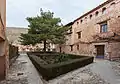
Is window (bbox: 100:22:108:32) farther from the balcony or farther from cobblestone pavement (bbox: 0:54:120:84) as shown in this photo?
cobblestone pavement (bbox: 0:54:120:84)

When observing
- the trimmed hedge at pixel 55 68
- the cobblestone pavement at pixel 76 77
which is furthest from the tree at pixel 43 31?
the cobblestone pavement at pixel 76 77

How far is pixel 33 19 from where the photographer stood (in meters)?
26.8

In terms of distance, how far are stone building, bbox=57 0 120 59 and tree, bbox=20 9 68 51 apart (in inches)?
149

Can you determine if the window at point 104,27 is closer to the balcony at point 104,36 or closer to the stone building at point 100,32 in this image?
the stone building at point 100,32

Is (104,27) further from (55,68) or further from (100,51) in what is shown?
(55,68)

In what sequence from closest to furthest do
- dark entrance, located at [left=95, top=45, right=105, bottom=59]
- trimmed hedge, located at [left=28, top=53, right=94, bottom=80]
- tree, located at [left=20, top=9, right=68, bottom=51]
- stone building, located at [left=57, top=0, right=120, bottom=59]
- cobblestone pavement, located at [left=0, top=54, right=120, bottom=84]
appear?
1. cobblestone pavement, located at [left=0, top=54, right=120, bottom=84]
2. trimmed hedge, located at [left=28, top=53, right=94, bottom=80]
3. stone building, located at [left=57, top=0, right=120, bottom=59]
4. dark entrance, located at [left=95, top=45, right=105, bottom=59]
5. tree, located at [left=20, top=9, right=68, bottom=51]

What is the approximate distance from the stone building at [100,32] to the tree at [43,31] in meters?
3.78

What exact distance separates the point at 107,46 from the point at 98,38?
1945 millimetres

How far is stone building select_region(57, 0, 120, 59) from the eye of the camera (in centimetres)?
1511

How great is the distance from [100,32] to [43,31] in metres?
11.4

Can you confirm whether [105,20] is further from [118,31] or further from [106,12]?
[118,31]

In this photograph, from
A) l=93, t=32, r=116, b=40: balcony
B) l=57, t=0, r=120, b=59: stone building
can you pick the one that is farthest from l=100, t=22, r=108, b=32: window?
l=93, t=32, r=116, b=40: balcony

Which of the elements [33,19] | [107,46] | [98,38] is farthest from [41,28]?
[107,46]

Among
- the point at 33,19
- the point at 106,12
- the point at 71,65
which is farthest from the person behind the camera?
the point at 33,19
